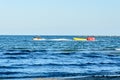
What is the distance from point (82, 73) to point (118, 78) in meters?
7.51

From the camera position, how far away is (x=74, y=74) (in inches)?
1318

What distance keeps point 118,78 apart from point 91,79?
2.03 metres

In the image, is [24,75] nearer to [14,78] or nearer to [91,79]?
[14,78]

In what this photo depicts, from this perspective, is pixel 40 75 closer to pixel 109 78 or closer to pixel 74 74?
pixel 74 74

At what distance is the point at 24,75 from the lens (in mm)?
32469

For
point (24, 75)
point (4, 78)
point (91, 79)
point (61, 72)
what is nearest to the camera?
point (91, 79)

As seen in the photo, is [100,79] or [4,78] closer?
[100,79]

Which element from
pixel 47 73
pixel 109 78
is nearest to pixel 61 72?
pixel 47 73

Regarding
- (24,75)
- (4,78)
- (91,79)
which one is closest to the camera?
(91,79)

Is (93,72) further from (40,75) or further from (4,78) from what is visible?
(4,78)

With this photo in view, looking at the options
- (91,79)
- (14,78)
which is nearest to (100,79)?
(91,79)

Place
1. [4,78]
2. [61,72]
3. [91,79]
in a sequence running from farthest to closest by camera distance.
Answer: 1. [61,72]
2. [4,78]
3. [91,79]

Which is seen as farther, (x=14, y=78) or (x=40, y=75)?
(x=40, y=75)

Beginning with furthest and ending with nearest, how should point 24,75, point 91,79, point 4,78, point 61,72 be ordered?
point 61,72 < point 24,75 < point 4,78 < point 91,79
